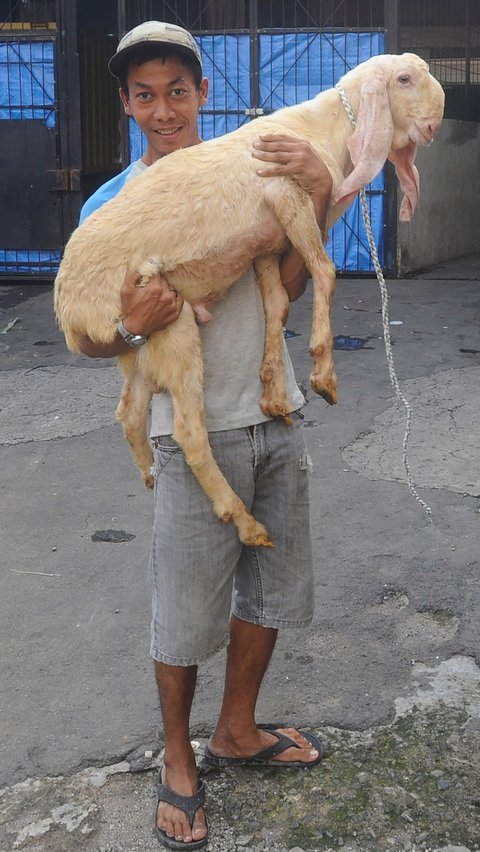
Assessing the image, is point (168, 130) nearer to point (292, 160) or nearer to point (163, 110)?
point (163, 110)

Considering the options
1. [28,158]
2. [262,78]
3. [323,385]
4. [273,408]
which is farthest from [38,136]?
[323,385]

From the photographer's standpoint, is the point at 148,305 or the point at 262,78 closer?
the point at 148,305

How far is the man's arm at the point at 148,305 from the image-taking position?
89.0 inches

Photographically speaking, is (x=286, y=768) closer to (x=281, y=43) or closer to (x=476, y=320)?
(x=476, y=320)

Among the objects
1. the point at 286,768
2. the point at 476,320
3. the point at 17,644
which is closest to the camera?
the point at 286,768

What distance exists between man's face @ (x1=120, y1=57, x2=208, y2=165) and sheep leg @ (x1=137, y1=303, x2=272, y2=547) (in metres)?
0.50

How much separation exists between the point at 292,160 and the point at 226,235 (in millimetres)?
245

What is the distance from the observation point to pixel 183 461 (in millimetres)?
2381

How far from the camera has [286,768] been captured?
2.68 meters

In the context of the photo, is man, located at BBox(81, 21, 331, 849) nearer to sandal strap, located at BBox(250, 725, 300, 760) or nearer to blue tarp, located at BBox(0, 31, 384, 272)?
sandal strap, located at BBox(250, 725, 300, 760)

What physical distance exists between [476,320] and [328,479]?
3.94m

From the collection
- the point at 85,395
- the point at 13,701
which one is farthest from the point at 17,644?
the point at 85,395

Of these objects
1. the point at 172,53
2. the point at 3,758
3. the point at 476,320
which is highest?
the point at 172,53

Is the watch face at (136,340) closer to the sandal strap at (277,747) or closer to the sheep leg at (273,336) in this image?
the sheep leg at (273,336)
